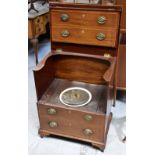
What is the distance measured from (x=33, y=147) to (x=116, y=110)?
696 millimetres

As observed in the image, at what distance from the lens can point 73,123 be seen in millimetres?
1366

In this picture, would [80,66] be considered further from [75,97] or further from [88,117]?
[88,117]

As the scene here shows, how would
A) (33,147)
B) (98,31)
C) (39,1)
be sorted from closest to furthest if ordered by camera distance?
(98,31) → (33,147) → (39,1)

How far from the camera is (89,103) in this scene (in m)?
1.37

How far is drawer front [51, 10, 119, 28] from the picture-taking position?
1.28 meters

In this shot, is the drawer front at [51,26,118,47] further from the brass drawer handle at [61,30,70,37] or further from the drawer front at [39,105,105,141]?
the drawer front at [39,105,105,141]

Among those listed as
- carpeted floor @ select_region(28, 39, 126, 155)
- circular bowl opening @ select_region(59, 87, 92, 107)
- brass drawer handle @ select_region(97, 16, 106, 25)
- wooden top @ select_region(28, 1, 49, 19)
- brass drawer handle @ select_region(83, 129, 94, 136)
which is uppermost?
wooden top @ select_region(28, 1, 49, 19)

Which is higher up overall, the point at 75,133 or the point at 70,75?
the point at 70,75

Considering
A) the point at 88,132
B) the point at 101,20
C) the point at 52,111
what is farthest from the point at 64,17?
the point at 88,132

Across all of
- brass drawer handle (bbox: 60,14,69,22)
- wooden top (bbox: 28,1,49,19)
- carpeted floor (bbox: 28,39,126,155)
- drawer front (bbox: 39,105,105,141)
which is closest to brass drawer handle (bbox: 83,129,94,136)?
drawer front (bbox: 39,105,105,141)

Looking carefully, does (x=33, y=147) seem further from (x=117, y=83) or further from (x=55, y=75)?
(x=117, y=83)

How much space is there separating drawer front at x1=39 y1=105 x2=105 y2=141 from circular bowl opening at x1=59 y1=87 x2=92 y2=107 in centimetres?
6

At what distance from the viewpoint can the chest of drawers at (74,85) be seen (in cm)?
131
